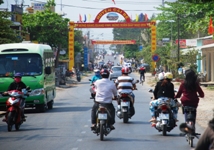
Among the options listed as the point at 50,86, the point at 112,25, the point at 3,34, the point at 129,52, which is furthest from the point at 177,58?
the point at 129,52

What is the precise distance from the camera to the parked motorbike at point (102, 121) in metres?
14.0

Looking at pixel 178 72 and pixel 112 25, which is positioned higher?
pixel 112 25

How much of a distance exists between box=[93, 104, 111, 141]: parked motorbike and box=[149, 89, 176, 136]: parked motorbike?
130 centimetres

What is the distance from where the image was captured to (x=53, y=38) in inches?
2489

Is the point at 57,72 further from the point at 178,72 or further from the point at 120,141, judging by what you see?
the point at 120,141

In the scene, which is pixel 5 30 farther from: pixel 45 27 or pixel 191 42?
pixel 191 42

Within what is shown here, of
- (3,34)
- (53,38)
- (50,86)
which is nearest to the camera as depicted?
(50,86)

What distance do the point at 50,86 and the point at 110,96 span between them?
37.4ft

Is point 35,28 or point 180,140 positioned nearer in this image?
point 180,140

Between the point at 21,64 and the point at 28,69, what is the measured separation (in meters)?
0.34

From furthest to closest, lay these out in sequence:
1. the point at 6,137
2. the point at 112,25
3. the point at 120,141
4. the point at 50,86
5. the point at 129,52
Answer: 1. the point at 129,52
2. the point at 112,25
3. the point at 50,86
4. the point at 6,137
5. the point at 120,141

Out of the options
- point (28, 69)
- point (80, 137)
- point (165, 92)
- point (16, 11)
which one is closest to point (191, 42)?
point (16, 11)

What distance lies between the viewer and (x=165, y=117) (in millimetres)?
14531

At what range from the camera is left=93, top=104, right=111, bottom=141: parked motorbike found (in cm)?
1405
